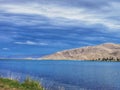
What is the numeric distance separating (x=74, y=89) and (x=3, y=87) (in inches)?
1059

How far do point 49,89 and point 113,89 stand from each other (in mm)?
15110

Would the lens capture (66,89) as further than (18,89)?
Yes

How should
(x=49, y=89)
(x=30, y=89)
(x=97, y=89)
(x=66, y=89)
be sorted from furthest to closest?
(x=97, y=89), (x=66, y=89), (x=49, y=89), (x=30, y=89)

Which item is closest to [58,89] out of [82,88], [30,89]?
[82,88]

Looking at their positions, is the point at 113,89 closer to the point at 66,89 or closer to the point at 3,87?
the point at 66,89

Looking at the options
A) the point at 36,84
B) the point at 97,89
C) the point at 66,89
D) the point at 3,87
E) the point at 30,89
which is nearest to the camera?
the point at 3,87

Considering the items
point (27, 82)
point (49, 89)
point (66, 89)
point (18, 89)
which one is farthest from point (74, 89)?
point (18, 89)

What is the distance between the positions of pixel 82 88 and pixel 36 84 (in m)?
21.4

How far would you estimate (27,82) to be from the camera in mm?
46344

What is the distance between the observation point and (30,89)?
41.7m

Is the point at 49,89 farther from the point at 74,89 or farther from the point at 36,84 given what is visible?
the point at 36,84

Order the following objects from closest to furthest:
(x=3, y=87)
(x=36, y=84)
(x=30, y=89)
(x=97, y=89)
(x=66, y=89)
→ (x=3, y=87) < (x=30, y=89) < (x=36, y=84) < (x=66, y=89) < (x=97, y=89)

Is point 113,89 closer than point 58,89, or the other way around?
point 58,89

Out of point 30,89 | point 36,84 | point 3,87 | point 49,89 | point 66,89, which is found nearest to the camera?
point 3,87
